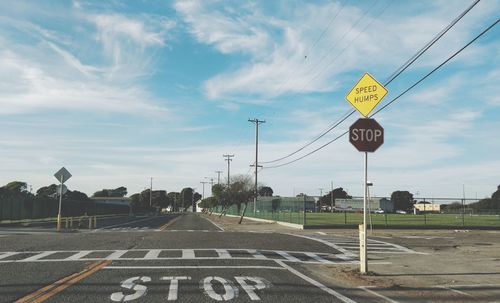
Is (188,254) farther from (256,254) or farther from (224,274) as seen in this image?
(224,274)

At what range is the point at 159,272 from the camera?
11430mm

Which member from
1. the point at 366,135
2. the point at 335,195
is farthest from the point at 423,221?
the point at 335,195

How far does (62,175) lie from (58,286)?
21.1 metres

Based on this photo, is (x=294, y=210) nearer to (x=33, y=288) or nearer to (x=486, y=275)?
(x=486, y=275)

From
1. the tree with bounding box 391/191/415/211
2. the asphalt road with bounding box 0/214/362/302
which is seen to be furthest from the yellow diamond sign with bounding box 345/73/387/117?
the tree with bounding box 391/191/415/211

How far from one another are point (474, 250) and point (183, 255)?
1056 centimetres

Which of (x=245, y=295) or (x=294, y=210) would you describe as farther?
(x=294, y=210)

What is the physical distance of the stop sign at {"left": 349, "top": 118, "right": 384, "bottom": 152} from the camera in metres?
11.5

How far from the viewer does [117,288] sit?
9359 mm

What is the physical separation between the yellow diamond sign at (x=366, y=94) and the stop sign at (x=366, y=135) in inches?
25.6

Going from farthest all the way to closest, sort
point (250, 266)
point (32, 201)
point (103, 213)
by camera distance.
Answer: point (103, 213) < point (32, 201) < point (250, 266)

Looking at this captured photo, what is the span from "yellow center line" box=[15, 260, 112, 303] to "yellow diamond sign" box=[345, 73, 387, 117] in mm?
7087

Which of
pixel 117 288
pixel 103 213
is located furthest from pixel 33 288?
pixel 103 213

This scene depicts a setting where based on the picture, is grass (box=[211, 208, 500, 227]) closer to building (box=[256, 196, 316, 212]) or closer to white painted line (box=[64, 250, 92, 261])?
building (box=[256, 196, 316, 212])
